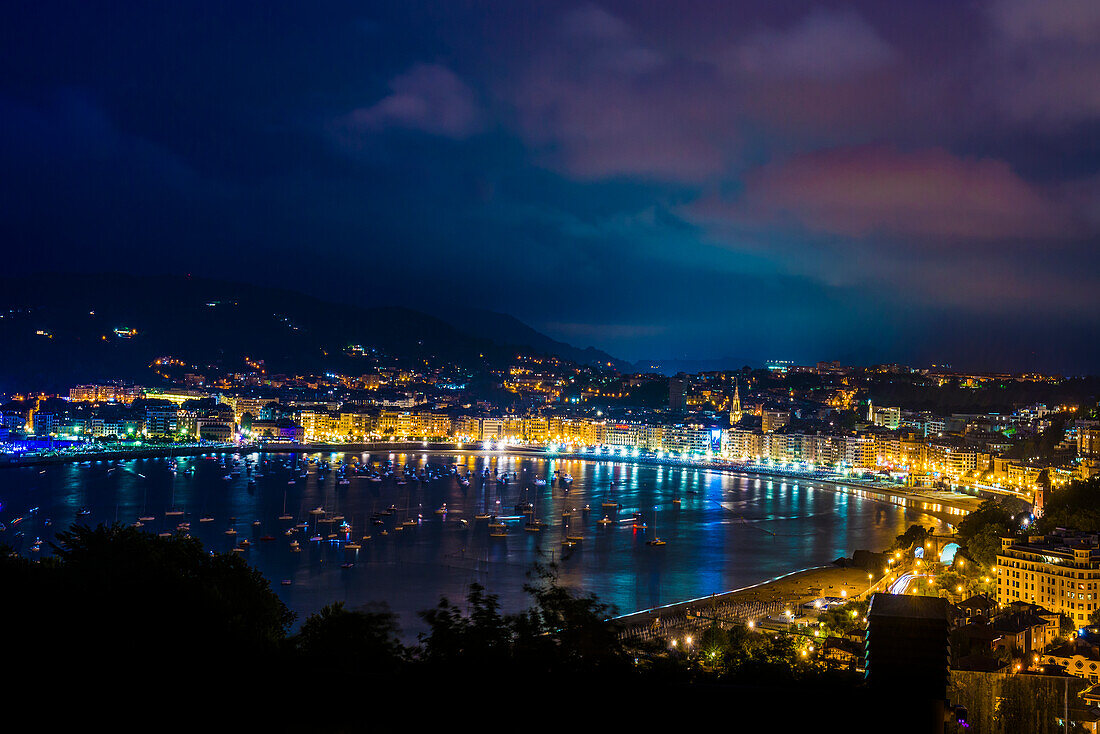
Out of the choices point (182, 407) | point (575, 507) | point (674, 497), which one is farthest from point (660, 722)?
point (182, 407)

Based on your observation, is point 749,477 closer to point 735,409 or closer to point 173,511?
point 173,511

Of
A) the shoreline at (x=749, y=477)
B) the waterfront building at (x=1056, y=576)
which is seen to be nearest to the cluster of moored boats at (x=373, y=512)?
the shoreline at (x=749, y=477)

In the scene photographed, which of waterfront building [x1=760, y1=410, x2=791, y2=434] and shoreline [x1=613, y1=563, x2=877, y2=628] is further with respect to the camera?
waterfront building [x1=760, y1=410, x2=791, y2=434]

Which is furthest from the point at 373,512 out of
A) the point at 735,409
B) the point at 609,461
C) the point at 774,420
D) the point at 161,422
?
the point at 735,409

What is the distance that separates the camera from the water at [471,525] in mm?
12680

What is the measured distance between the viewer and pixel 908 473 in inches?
1200

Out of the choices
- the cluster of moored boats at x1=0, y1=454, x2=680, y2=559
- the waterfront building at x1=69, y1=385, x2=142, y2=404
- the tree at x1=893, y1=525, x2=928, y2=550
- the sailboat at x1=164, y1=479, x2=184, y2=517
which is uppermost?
the waterfront building at x1=69, y1=385, x2=142, y2=404

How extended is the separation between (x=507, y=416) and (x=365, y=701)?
4755cm

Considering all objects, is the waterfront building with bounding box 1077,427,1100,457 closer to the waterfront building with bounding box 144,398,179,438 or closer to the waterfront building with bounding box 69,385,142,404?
the waterfront building with bounding box 144,398,179,438

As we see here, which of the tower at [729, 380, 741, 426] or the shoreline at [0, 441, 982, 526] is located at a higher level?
the tower at [729, 380, 741, 426]

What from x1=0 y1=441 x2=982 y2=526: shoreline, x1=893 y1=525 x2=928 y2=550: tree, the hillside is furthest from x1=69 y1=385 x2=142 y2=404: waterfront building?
x1=893 y1=525 x2=928 y2=550: tree

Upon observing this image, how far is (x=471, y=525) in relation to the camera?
1833cm

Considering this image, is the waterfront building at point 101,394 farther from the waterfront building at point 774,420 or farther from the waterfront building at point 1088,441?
the waterfront building at point 1088,441

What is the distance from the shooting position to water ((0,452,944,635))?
12.7 meters
